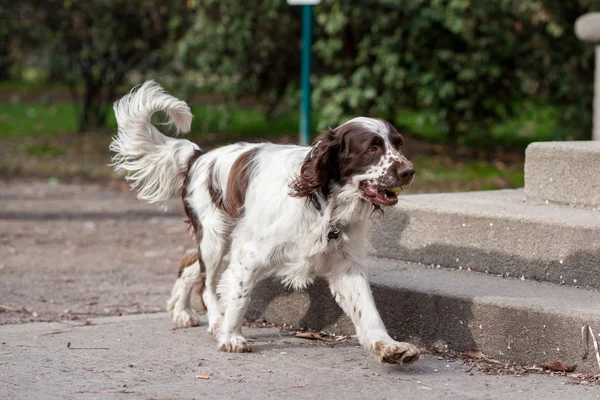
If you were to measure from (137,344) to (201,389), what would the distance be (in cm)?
100

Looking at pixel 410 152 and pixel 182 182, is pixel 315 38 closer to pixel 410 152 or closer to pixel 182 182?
pixel 410 152

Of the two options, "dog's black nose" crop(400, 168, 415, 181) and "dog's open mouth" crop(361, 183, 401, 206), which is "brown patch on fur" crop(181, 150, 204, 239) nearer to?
"dog's open mouth" crop(361, 183, 401, 206)

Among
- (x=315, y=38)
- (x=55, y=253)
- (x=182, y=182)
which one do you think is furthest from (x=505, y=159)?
(x=182, y=182)

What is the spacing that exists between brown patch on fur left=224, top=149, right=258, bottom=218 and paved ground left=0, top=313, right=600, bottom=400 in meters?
0.72

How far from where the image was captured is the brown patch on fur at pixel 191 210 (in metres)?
5.62

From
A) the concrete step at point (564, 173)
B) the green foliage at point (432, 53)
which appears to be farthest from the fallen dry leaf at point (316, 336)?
the green foliage at point (432, 53)

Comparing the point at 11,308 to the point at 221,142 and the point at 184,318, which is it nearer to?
the point at 184,318

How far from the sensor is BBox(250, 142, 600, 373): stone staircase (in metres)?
4.64

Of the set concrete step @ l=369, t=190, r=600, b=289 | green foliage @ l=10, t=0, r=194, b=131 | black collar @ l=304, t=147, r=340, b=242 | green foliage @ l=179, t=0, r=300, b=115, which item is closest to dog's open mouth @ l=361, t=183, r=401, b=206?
black collar @ l=304, t=147, r=340, b=242

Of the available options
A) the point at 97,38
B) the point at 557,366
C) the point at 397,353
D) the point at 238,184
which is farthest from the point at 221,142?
the point at 557,366

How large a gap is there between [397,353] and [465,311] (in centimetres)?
52

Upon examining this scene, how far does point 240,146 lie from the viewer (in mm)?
5609

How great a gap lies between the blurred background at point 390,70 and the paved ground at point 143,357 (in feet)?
16.7

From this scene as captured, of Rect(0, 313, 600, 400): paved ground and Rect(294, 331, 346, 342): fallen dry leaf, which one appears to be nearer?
Rect(0, 313, 600, 400): paved ground
